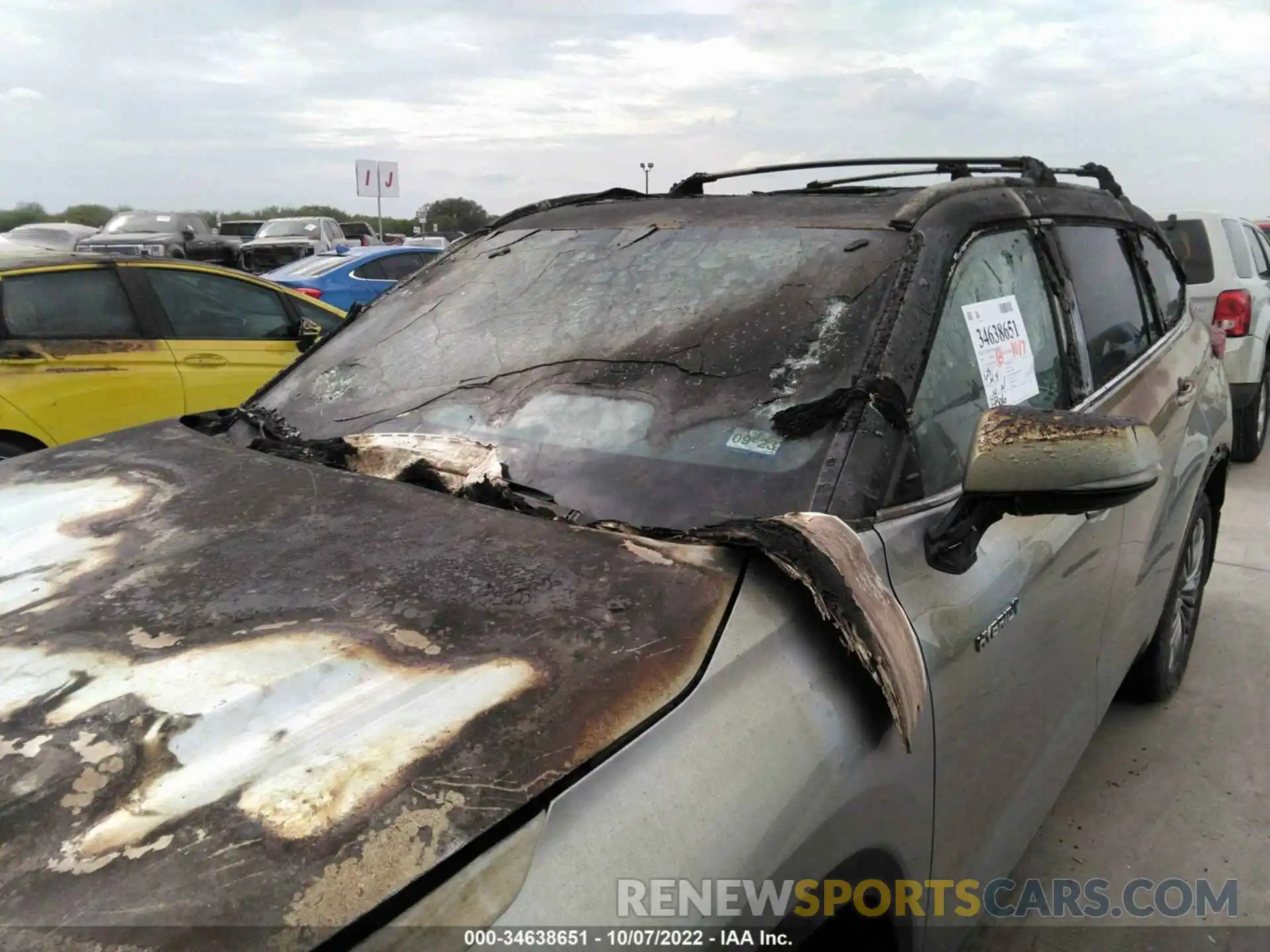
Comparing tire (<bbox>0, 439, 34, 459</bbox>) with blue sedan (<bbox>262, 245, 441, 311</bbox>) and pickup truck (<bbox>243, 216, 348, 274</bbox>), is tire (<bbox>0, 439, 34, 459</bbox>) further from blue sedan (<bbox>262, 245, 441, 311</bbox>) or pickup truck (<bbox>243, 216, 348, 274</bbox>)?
pickup truck (<bbox>243, 216, 348, 274</bbox>)

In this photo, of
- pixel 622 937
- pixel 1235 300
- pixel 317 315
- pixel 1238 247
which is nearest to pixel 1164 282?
pixel 622 937

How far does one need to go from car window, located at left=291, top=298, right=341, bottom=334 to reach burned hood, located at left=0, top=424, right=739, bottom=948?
4574mm

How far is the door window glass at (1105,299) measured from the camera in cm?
247

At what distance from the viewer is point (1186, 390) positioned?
2.98m

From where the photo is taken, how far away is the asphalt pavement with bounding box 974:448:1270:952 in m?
2.34

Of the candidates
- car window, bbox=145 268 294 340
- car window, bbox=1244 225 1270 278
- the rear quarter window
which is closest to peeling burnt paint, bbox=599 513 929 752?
car window, bbox=145 268 294 340

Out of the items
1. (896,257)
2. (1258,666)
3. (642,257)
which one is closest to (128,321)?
(642,257)

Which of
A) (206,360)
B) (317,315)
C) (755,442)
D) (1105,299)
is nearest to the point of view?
(755,442)

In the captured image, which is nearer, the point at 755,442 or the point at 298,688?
the point at 298,688

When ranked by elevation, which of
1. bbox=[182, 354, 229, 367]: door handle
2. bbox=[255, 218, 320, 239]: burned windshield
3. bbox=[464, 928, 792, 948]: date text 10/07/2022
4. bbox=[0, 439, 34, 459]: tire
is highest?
bbox=[255, 218, 320, 239]: burned windshield

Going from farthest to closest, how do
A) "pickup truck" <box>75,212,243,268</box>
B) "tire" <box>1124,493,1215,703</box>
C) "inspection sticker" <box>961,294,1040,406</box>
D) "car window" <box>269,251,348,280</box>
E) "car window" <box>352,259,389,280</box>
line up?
"pickup truck" <box>75,212,243,268</box>, "car window" <box>352,259,389,280</box>, "car window" <box>269,251,348,280</box>, "tire" <box>1124,493,1215,703</box>, "inspection sticker" <box>961,294,1040,406</box>

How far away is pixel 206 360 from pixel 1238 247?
23.8 ft

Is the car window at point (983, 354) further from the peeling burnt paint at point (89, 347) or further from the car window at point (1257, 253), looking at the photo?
the car window at point (1257, 253)

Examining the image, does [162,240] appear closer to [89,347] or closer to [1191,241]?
[89,347]
